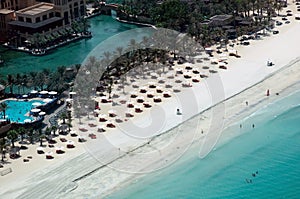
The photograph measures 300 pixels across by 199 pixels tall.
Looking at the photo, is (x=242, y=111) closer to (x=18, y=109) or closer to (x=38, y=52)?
(x=18, y=109)

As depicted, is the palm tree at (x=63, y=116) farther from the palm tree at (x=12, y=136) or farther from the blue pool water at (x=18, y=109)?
the palm tree at (x=12, y=136)

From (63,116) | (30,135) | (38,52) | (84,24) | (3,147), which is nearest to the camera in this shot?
(3,147)

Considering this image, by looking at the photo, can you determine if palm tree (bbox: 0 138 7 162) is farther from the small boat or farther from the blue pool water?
the small boat

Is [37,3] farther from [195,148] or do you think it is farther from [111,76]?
[195,148]

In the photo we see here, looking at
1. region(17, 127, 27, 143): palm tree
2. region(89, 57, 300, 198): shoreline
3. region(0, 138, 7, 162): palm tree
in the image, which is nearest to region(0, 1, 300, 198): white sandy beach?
region(89, 57, 300, 198): shoreline

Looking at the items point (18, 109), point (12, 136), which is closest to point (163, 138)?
point (12, 136)

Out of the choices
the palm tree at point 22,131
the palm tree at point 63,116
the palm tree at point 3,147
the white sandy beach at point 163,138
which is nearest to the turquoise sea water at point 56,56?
the palm tree at point 63,116

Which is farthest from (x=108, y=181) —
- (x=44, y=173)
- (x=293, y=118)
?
(x=293, y=118)
